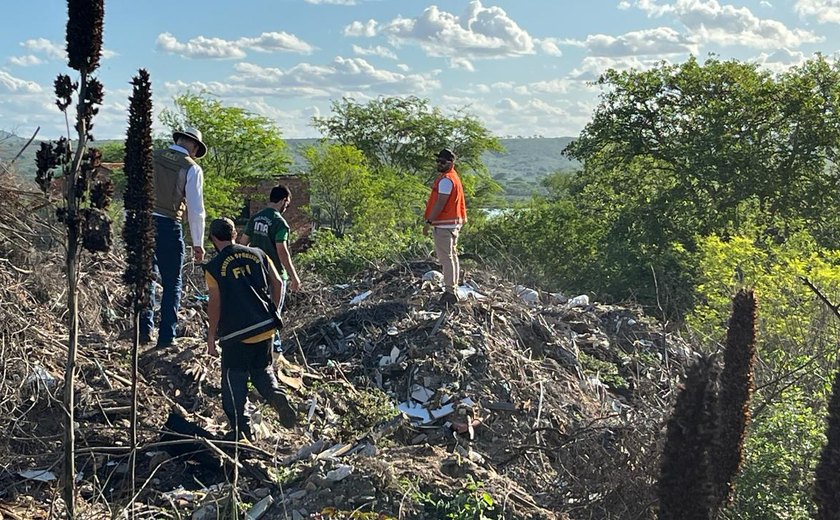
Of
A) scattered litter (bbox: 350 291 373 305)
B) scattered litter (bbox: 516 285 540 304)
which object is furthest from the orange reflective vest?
scattered litter (bbox: 516 285 540 304)

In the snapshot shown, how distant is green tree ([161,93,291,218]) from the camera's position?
108 feet

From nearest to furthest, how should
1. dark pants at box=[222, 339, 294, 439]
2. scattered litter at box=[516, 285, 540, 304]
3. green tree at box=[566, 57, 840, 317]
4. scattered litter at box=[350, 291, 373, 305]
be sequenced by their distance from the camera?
dark pants at box=[222, 339, 294, 439]
scattered litter at box=[350, 291, 373, 305]
scattered litter at box=[516, 285, 540, 304]
green tree at box=[566, 57, 840, 317]

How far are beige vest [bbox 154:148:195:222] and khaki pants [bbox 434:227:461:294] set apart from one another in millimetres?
2935

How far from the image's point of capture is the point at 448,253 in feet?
26.5

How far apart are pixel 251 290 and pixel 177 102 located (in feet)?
99.6

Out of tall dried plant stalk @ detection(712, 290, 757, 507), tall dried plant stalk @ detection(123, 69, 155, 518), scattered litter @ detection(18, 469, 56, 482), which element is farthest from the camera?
scattered litter @ detection(18, 469, 56, 482)

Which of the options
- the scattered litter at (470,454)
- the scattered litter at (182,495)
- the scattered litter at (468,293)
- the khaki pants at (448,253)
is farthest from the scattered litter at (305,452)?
the scattered litter at (468,293)

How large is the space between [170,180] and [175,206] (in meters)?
0.21

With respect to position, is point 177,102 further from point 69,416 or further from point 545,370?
point 69,416

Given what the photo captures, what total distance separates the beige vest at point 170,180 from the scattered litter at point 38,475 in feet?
7.10

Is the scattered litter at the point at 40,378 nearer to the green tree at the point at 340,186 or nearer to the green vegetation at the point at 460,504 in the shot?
the green vegetation at the point at 460,504

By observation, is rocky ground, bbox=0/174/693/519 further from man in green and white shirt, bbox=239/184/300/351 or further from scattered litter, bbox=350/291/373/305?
man in green and white shirt, bbox=239/184/300/351

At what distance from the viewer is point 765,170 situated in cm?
1795

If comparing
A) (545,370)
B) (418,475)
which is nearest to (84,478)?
(418,475)
